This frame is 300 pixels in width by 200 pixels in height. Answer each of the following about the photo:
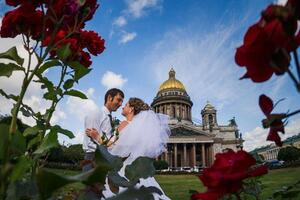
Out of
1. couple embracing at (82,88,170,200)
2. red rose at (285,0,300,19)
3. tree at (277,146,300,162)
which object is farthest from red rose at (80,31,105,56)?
tree at (277,146,300,162)

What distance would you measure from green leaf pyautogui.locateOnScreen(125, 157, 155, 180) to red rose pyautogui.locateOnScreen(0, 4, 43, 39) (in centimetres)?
48

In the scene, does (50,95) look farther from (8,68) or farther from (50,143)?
Result: (50,143)

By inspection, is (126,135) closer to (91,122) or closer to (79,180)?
(91,122)

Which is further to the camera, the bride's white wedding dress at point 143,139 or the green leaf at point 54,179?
the bride's white wedding dress at point 143,139

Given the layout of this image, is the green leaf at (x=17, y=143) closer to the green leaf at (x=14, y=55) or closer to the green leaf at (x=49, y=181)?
the green leaf at (x=49, y=181)

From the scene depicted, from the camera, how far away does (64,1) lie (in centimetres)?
95

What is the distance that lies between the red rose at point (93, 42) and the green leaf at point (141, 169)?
0.42 meters

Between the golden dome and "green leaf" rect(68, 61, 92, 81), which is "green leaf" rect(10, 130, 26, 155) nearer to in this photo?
"green leaf" rect(68, 61, 92, 81)

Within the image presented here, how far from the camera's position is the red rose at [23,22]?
96 centimetres

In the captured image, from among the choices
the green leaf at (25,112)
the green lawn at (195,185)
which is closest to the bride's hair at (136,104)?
the green lawn at (195,185)

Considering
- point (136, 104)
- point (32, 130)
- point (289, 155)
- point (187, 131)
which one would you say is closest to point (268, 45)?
point (32, 130)

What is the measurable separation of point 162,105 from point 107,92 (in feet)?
158

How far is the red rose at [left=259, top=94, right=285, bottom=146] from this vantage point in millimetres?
585

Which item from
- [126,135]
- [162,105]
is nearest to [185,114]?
[162,105]
